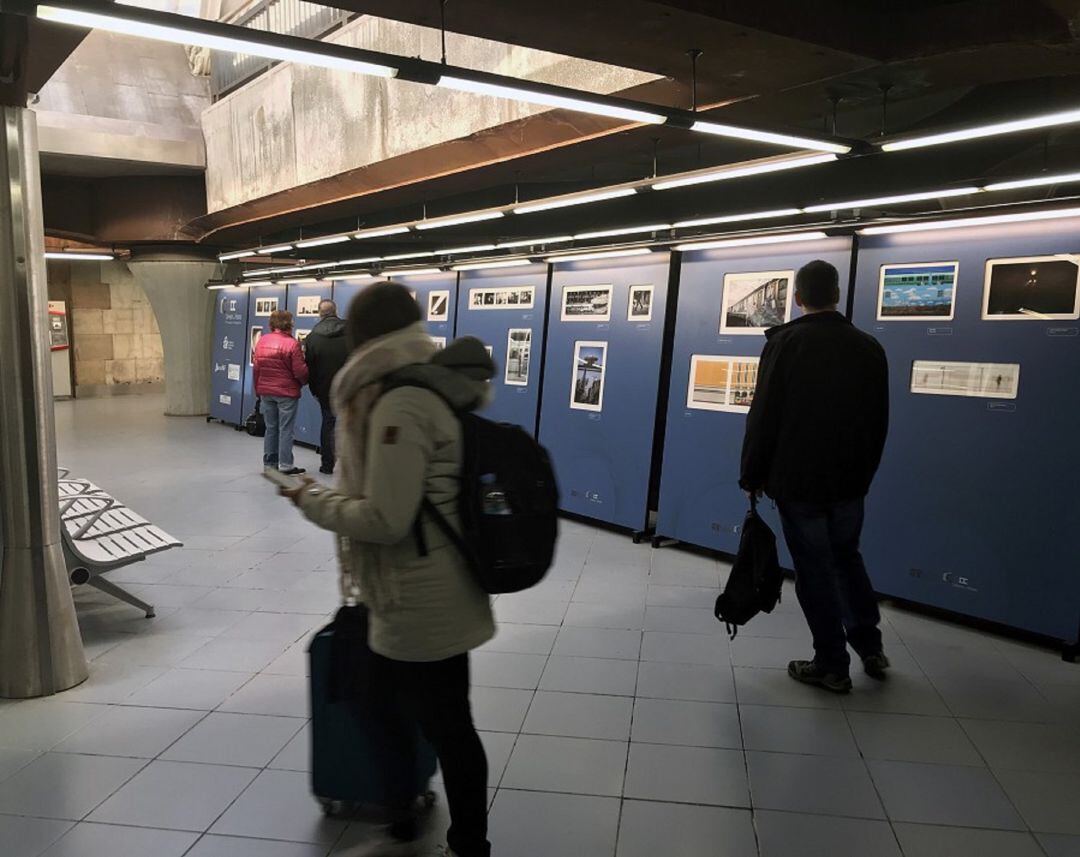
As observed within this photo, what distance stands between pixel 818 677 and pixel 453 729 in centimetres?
216

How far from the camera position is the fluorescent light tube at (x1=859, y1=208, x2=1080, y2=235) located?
394 centimetres

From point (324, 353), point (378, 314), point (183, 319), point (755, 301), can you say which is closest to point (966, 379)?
point (755, 301)

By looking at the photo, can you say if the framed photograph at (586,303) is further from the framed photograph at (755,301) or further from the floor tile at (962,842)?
the floor tile at (962,842)

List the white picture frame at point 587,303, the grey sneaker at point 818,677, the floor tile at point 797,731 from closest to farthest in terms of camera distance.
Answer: the floor tile at point 797,731 < the grey sneaker at point 818,677 < the white picture frame at point 587,303

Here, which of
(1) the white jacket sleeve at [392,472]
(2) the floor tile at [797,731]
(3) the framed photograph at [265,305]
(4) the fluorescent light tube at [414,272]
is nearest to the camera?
(1) the white jacket sleeve at [392,472]

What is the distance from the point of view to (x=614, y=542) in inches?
235

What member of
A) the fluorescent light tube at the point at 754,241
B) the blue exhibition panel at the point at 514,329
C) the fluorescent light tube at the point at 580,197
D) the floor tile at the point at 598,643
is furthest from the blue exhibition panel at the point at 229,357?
the floor tile at the point at 598,643

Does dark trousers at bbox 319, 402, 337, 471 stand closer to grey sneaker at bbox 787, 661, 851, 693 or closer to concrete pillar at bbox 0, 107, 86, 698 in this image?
concrete pillar at bbox 0, 107, 86, 698

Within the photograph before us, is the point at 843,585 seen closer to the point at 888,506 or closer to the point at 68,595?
the point at 888,506

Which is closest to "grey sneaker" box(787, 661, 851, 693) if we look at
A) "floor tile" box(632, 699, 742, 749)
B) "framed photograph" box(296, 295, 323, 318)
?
"floor tile" box(632, 699, 742, 749)

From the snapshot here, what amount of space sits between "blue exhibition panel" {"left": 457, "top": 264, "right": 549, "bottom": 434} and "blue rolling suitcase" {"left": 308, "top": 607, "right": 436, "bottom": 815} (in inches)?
181

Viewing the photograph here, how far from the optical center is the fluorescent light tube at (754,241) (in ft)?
16.1

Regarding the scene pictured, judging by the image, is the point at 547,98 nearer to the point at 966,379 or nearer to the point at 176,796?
the point at 966,379

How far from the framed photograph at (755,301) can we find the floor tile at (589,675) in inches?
104
